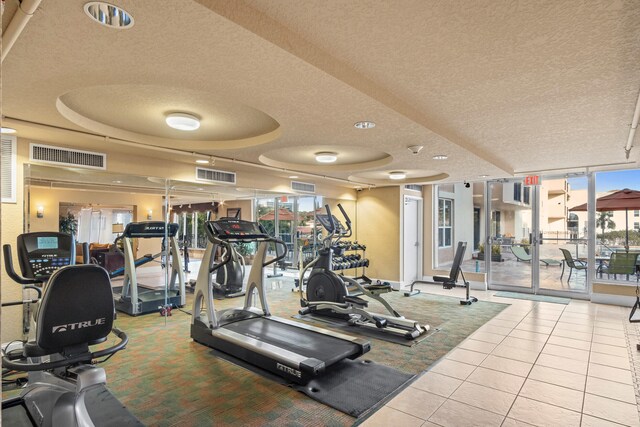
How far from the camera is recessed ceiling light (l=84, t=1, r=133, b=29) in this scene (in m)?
1.75

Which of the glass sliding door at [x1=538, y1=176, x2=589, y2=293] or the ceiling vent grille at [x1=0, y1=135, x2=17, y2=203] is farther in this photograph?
the glass sliding door at [x1=538, y1=176, x2=589, y2=293]

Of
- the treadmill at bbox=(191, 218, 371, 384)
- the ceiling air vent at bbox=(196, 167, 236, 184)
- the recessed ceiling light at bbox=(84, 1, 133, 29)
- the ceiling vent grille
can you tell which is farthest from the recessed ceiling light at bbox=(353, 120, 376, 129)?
the ceiling vent grille

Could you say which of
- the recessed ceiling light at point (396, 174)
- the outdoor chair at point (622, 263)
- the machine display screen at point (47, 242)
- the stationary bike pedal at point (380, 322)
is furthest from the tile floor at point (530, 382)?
the recessed ceiling light at point (396, 174)

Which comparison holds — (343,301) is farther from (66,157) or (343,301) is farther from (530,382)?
(66,157)

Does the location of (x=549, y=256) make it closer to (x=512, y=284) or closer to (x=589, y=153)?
(x=512, y=284)

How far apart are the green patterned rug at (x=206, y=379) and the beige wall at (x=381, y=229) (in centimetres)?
283

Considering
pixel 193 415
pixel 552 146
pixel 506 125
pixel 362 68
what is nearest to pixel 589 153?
pixel 552 146

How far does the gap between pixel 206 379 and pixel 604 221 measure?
742 cm

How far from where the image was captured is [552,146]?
486cm

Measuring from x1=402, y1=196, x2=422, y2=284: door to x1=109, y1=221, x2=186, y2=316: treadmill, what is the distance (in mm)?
4776

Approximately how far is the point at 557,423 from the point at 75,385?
339cm

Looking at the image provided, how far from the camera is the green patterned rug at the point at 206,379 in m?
2.79

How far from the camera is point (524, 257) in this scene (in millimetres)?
7750

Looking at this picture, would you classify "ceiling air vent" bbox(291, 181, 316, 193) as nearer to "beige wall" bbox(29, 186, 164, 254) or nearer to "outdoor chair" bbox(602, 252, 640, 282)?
"beige wall" bbox(29, 186, 164, 254)
